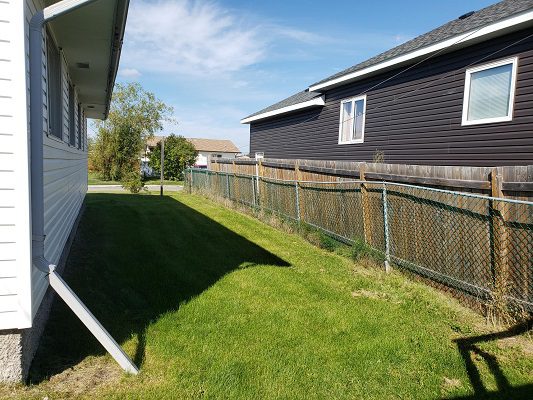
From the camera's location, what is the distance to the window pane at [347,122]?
43.0ft

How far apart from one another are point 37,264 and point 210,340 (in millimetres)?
1682

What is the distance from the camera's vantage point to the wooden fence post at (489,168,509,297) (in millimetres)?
4543

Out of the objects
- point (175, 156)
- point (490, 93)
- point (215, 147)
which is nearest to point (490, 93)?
point (490, 93)

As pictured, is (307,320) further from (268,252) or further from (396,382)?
(268,252)

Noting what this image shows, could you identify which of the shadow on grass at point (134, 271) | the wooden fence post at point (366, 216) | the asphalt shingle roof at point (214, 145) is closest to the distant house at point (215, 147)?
the asphalt shingle roof at point (214, 145)

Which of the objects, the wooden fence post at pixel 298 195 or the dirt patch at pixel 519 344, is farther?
the wooden fence post at pixel 298 195

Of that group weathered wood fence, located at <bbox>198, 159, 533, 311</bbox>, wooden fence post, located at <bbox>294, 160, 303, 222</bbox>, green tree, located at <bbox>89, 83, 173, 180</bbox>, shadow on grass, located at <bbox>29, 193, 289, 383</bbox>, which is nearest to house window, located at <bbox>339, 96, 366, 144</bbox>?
wooden fence post, located at <bbox>294, 160, 303, 222</bbox>

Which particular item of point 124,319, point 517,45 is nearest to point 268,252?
point 124,319

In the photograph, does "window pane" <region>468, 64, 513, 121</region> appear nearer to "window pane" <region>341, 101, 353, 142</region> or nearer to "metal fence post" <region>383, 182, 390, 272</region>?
"metal fence post" <region>383, 182, 390, 272</region>

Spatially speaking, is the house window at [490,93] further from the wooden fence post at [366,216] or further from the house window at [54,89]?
the house window at [54,89]

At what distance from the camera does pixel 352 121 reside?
13016 mm

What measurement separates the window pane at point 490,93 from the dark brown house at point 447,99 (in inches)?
0.7

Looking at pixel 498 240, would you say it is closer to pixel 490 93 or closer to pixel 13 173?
pixel 13 173

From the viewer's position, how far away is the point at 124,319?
447 centimetres
